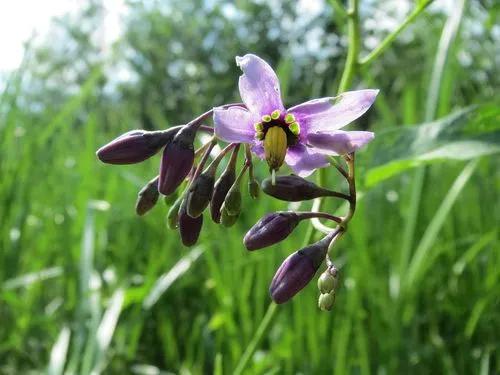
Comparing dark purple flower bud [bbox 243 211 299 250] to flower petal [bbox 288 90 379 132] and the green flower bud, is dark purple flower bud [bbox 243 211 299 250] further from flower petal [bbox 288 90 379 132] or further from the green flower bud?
the green flower bud

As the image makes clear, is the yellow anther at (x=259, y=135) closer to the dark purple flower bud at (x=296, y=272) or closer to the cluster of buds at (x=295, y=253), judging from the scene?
the cluster of buds at (x=295, y=253)

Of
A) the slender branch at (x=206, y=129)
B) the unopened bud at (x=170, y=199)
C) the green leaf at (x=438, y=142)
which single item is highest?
the green leaf at (x=438, y=142)

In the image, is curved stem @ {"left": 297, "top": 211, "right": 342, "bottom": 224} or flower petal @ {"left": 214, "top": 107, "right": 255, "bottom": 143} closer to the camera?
flower petal @ {"left": 214, "top": 107, "right": 255, "bottom": 143}

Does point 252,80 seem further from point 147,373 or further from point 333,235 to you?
point 147,373

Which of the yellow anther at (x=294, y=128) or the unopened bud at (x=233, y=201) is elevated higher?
the yellow anther at (x=294, y=128)

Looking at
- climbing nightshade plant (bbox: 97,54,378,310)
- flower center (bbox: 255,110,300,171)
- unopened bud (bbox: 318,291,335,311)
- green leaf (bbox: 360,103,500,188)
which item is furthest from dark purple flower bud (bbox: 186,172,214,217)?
green leaf (bbox: 360,103,500,188)

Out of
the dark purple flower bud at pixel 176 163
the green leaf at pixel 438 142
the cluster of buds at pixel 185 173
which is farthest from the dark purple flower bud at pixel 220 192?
the green leaf at pixel 438 142
